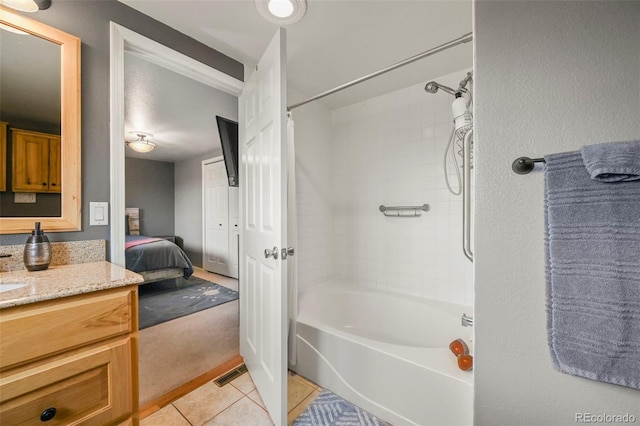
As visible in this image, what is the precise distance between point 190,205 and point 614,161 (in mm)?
5095

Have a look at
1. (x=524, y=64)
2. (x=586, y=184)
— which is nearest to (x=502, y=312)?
(x=586, y=184)

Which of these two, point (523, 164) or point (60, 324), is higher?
point (523, 164)

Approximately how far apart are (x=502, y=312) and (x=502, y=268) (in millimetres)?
137

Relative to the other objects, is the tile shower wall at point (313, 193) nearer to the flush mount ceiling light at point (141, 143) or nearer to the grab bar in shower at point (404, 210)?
the grab bar in shower at point (404, 210)

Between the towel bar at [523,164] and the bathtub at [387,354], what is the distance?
36.6 inches

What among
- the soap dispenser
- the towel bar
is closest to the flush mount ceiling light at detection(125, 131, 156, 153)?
the soap dispenser

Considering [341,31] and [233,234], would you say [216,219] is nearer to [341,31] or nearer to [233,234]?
[233,234]

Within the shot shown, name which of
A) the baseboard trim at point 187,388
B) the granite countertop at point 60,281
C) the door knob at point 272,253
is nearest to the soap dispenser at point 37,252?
the granite countertop at point 60,281

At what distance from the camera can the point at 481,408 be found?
81cm

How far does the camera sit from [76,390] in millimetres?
774

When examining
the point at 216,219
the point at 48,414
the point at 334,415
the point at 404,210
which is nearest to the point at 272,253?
the point at 48,414

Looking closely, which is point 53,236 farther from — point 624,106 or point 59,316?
point 624,106

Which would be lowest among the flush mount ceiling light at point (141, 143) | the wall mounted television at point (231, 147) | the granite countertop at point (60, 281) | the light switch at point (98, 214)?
the granite countertop at point (60, 281)

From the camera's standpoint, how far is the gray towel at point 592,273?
0.61 m
